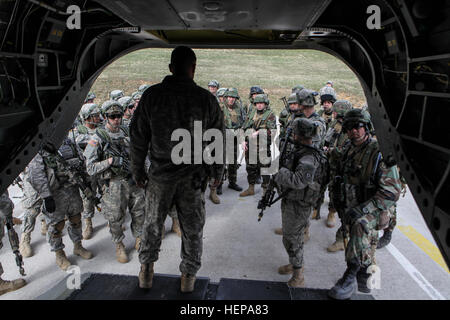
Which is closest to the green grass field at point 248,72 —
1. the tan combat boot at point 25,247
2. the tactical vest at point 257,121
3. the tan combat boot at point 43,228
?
the tactical vest at point 257,121

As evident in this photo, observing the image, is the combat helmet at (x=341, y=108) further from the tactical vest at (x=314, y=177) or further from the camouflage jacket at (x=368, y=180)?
the tactical vest at (x=314, y=177)

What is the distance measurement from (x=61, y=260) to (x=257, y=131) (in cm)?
468

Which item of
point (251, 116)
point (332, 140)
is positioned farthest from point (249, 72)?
point (332, 140)

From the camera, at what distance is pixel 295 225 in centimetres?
352

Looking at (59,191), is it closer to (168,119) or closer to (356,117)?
(168,119)

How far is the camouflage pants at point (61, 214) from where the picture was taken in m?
4.04

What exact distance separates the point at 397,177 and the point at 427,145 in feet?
4.64

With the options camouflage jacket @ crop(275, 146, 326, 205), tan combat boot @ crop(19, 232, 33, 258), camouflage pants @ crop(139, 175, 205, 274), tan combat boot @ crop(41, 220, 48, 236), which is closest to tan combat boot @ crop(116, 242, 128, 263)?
tan combat boot @ crop(19, 232, 33, 258)

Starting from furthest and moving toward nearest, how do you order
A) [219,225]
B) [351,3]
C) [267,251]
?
1. [219,225]
2. [267,251]
3. [351,3]

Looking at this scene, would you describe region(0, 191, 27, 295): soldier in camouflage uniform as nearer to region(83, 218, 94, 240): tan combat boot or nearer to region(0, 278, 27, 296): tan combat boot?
region(0, 278, 27, 296): tan combat boot

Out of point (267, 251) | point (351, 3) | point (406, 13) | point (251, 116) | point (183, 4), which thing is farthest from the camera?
point (251, 116)

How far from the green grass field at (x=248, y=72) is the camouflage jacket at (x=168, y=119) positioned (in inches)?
610

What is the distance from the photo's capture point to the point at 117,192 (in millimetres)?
4129

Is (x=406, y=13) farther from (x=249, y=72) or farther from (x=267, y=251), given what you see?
(x=249, y=72)
